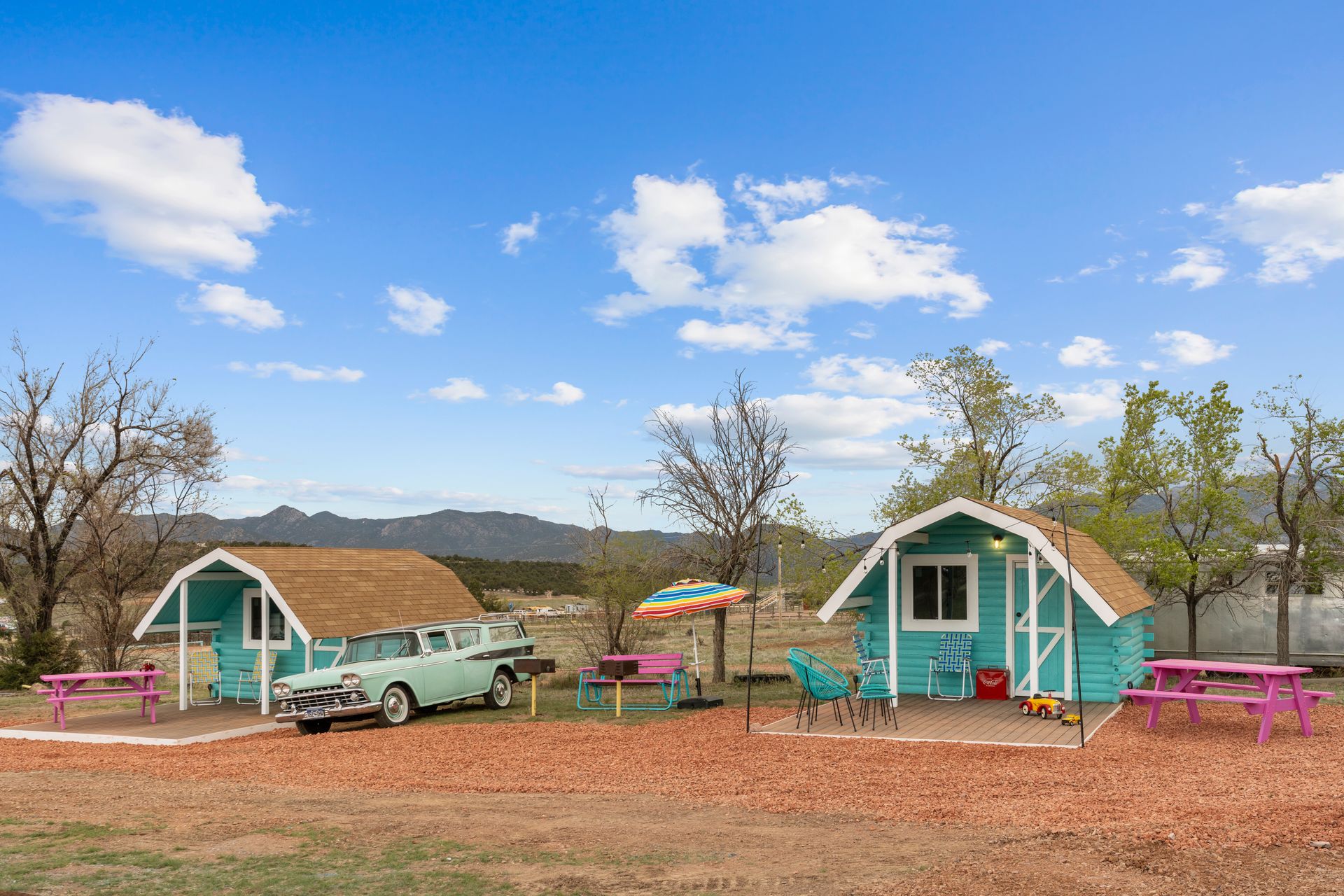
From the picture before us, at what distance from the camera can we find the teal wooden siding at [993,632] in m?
14.8

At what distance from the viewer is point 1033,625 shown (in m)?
14.5

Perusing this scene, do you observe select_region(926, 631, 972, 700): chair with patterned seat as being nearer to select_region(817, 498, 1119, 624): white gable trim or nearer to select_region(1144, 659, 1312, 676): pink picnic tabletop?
select_region(817, 498, 1119, 624): white gable trim

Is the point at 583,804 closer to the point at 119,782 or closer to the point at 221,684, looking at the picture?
the point at 119,782

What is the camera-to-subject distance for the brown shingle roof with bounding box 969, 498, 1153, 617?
14070 millimetres

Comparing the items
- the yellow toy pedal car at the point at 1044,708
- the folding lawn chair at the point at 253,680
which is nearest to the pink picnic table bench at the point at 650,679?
→ the yellow toy pedal car at the point at 1044,708

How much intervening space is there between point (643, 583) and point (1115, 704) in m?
10.00

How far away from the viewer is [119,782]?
1112cm

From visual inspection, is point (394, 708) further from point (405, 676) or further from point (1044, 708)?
point (1044, 708)

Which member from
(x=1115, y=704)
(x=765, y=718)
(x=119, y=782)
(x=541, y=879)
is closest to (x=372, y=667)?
(x=119, y=782)

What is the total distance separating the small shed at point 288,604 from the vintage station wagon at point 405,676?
1.27 m

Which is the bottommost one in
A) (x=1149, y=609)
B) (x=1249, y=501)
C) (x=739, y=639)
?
(x=739, y=639)

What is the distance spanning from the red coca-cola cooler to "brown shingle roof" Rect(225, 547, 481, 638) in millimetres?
9608

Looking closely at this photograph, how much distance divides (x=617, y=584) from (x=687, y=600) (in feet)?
20.8

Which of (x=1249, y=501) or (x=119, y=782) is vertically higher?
(x=1249, y=501)
